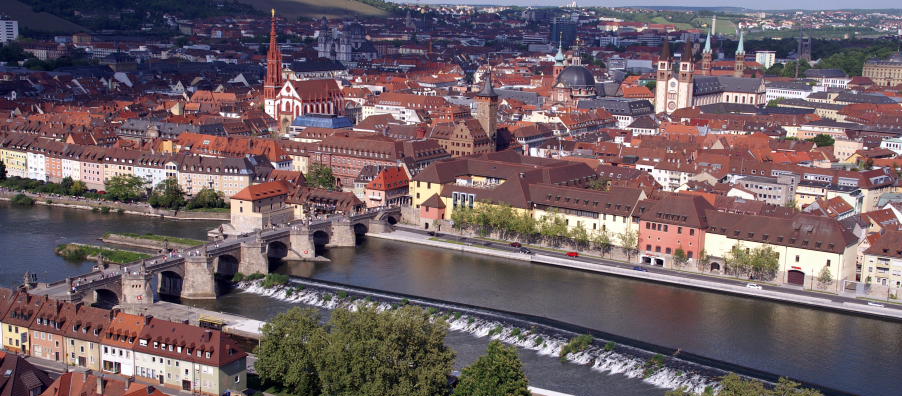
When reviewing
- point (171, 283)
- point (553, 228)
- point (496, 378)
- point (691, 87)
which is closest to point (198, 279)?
point (171, 283)

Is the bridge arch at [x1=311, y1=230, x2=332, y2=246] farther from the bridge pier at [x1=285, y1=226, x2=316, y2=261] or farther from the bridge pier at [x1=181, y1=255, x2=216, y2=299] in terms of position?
the bridge pier at [x1=181, y1=255, x2=216, y2=299]

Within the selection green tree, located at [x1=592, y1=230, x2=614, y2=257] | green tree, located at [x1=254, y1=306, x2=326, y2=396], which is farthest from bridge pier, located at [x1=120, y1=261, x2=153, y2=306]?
green tree, located at [x1=592, y1=230, x2=614, y2=257]

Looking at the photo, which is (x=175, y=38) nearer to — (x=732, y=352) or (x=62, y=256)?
(x=62, y=256)

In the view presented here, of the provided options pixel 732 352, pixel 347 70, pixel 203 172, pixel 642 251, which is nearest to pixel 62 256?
pixel 203 172

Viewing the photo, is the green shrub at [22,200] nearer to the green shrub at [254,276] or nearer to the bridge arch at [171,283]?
the bridge arch at [171,283]

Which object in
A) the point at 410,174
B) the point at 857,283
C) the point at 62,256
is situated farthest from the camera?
the point at 410,174

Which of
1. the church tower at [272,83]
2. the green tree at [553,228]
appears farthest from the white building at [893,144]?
the church tower at [272,83]
